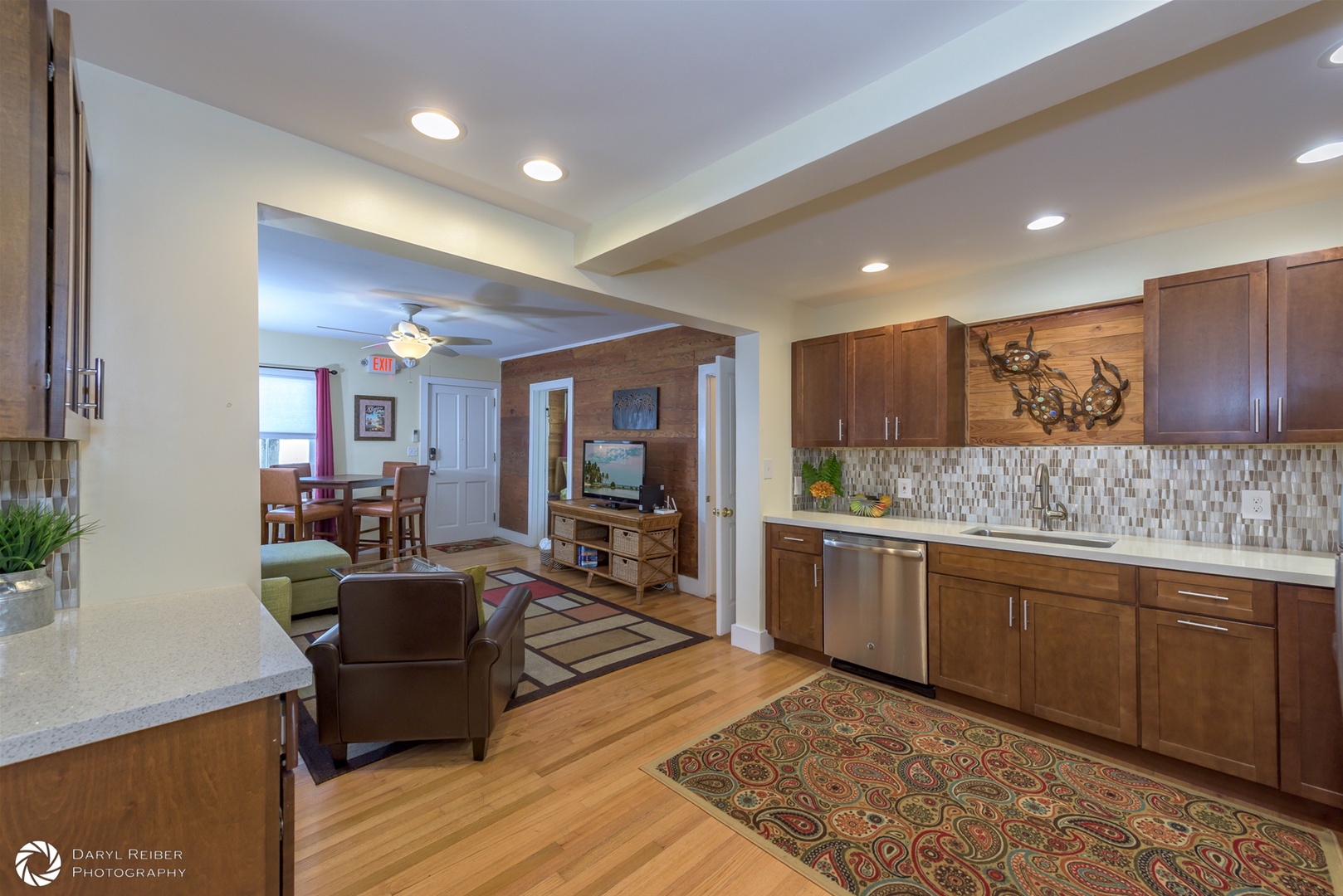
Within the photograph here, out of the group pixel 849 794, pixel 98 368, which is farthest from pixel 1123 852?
pixel 98 368

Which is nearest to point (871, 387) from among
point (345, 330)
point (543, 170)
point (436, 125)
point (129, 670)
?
point (543, 170)

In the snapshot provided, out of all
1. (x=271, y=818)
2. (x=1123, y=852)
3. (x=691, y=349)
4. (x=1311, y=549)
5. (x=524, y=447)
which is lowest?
(x=1123, y=852)

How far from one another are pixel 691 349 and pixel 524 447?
3189 mm

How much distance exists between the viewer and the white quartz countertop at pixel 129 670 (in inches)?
36.7

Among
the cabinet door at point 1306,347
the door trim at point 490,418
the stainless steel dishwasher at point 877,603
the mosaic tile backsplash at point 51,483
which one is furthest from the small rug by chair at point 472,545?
the cabinet door at point 1306,347

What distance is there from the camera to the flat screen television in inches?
213

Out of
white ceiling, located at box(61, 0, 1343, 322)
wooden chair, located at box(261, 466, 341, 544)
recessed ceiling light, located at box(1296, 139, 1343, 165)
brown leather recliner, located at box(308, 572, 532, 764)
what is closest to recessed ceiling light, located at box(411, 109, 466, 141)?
white ceiling, located at box(61, 0, 1343, 322)

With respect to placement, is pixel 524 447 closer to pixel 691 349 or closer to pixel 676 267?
pixel 691 349

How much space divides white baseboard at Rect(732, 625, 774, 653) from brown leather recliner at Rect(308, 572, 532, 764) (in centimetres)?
192

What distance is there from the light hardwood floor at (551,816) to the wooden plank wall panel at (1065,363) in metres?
1.52

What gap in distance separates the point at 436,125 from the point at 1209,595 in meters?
3.39

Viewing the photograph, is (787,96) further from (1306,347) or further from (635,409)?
(635,409)

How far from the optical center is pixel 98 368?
1.41 meters

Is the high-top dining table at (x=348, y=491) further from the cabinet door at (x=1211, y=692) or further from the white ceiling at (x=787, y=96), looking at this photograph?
the cabinet door at (x=1211, y=692)
